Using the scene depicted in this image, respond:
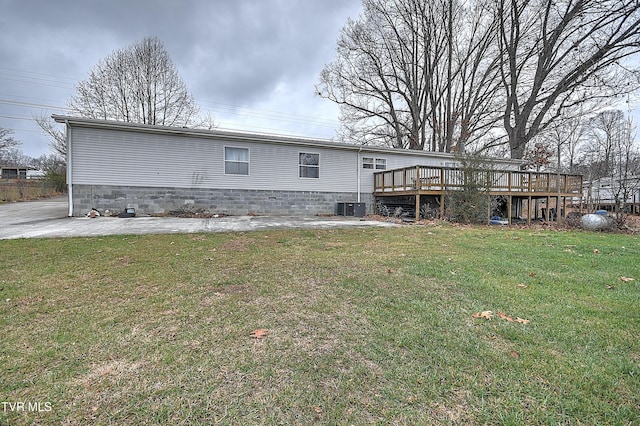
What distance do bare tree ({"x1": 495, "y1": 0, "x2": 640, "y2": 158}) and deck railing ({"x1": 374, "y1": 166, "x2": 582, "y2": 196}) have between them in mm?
6928


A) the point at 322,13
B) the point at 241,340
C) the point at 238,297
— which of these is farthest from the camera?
the point at 322,13

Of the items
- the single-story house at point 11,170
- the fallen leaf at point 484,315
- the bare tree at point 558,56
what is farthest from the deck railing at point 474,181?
the single-story house at point 11,170

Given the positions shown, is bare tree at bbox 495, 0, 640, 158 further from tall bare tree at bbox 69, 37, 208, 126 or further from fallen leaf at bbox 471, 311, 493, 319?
tall bare tree at bbox 69, 37, 208, 126

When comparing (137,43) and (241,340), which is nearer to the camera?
(241,340)

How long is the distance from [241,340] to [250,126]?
942 inches

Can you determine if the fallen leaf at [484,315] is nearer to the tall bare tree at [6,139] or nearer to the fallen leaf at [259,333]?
the fallen leaf at [259,333]

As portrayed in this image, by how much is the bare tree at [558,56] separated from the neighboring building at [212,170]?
33.5ft

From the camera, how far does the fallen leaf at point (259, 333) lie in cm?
206

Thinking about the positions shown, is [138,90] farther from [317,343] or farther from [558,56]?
[558,56]

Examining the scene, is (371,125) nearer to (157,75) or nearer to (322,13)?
(322,13)

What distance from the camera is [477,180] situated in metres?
10.2

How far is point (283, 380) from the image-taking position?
159 centimetres

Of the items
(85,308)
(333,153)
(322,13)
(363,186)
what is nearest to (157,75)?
(322,13)

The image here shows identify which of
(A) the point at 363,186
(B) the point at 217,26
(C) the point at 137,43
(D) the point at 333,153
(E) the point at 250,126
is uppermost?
(C) the point at 137,43
